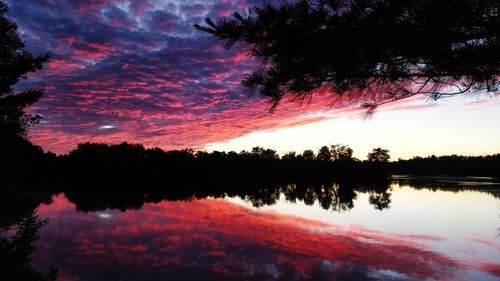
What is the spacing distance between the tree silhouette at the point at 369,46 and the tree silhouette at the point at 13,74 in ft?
37.5

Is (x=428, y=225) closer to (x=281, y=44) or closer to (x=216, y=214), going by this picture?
(x=216, y=214)

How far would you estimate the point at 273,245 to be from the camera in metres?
17.0

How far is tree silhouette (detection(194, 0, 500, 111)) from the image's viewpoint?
448cm

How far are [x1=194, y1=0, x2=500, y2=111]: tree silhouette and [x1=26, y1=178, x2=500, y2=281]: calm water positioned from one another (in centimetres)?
796

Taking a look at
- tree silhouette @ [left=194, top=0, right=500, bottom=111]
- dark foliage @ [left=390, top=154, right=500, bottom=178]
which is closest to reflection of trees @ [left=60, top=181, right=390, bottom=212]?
tree silhouette @ [left=194, top=0, right=500, bottom=111]

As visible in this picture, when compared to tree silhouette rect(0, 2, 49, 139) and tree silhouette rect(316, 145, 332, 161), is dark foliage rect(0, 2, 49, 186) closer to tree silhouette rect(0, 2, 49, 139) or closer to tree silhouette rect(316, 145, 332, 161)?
tree silhouette rect(0, 2, 49, 139)

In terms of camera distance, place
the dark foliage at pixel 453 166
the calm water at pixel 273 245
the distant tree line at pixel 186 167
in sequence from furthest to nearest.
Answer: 1. the dark foliage at pixel 453 166
2. the distant tree line at pixel 186 167
3. the calm water at pixel 273 245

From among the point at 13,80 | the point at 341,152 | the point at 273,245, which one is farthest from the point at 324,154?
the point at 13,80

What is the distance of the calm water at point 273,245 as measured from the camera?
1262 cm

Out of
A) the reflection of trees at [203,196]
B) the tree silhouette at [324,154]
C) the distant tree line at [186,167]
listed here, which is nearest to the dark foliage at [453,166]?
the distant tree line at [186,167]

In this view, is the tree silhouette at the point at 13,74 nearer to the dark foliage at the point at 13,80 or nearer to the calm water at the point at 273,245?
the dark foliage at the point at 13,80

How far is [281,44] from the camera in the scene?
5.18 m

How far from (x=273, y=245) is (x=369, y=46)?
13.3m

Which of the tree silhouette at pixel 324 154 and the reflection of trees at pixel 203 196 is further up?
the tree silhouette at pixel 324 154
